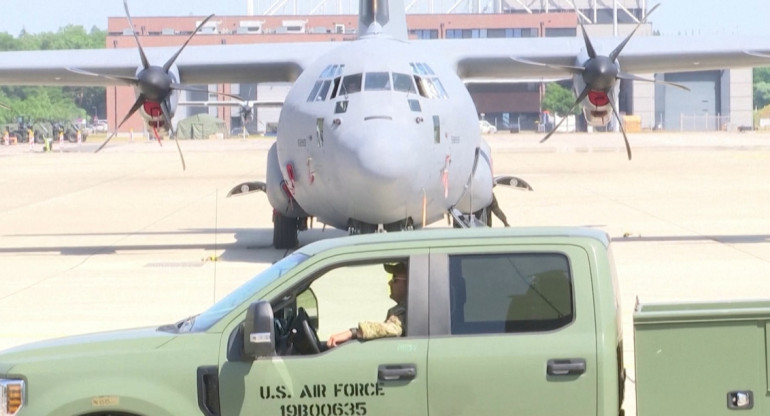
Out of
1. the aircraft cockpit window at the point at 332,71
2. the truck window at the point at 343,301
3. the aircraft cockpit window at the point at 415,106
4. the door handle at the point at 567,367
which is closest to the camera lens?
the door handle at the point at 567,367

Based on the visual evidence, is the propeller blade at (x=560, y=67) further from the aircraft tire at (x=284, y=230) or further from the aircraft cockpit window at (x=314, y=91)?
the aircraft tire at (x=284, y=230)

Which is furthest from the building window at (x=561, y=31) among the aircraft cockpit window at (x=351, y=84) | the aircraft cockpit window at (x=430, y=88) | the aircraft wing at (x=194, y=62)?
the aircraft cockpit window at (x=351, y=84)

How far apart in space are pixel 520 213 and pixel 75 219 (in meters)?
9.68

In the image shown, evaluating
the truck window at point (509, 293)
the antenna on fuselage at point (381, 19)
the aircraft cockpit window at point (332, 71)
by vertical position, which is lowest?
the truck window at point (509, 293)

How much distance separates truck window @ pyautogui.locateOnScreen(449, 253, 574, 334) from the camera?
21.8ft

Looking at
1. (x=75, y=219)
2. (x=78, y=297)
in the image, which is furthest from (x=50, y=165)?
(x=78, y=297)

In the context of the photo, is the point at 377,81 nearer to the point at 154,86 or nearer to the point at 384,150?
the point at 384,150

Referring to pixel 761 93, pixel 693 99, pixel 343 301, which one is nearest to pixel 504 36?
pixel 693 99

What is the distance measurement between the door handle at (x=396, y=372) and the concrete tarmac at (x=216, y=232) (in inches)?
101

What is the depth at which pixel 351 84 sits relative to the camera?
16953 millimetres

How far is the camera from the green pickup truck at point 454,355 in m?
6.40

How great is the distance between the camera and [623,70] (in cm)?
2250

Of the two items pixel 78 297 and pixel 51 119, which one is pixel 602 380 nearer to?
pixel 78 297

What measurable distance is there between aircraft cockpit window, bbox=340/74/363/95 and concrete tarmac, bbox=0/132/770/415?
9.25 feet
